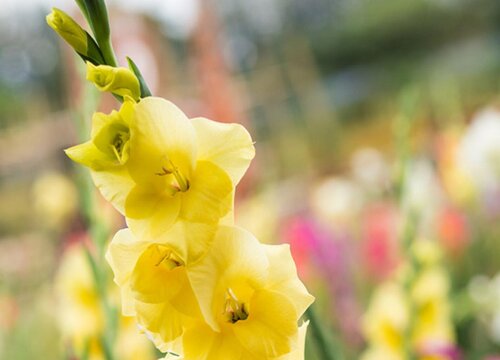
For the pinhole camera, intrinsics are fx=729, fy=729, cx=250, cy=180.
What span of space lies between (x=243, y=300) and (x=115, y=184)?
6 cm

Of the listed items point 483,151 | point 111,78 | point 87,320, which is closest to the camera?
point 111,78

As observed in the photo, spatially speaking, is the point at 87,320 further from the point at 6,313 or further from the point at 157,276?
the point at 6,313

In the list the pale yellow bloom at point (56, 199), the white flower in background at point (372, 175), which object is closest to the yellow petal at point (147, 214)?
the white flower in background at point (372, 175)

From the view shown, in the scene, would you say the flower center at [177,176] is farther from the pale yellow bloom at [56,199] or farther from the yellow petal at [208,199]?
the pale yellow bloom at [56,199]

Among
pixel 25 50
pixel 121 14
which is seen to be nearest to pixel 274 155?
pixel 121 14

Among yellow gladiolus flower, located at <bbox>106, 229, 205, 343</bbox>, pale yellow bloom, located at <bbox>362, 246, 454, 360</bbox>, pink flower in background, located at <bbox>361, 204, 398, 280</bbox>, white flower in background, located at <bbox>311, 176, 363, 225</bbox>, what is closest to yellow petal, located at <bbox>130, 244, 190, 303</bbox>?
yellow gladiolus flower, located at <bbox>106, 229, 205, 343</bbox>

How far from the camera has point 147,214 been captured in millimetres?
245

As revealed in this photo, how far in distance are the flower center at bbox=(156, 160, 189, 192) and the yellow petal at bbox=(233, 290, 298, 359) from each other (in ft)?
0.16

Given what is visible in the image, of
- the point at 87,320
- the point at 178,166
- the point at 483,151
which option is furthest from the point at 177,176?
the point at 483,151

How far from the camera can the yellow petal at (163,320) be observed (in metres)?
0.25

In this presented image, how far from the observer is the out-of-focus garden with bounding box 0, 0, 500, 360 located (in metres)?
0.59

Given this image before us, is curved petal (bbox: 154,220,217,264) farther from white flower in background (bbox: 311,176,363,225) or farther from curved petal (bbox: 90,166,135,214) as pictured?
white flower in background (bbox: 311,176,363,225)

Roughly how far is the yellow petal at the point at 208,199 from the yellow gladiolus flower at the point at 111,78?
41 millimetres

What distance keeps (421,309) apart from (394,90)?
762 centimetres
